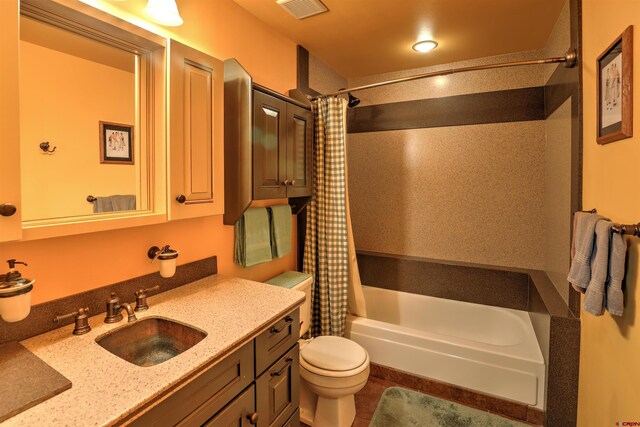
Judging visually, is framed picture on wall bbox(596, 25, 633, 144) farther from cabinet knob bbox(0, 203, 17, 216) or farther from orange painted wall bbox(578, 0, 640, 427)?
cabinet knob bbox(0, 203, 17, 216)

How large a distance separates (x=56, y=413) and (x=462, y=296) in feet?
9.09

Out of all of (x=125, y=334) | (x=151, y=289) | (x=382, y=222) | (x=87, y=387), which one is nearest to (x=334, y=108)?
(x=382, y=222)

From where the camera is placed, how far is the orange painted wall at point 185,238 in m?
1.17

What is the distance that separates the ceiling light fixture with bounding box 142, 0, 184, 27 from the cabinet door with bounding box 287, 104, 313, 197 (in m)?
0.78

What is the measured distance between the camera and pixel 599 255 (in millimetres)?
1192

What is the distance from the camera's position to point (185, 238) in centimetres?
168

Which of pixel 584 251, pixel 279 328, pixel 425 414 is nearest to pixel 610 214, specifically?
pixel 584 251

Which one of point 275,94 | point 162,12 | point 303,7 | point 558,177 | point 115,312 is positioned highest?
point 303,7

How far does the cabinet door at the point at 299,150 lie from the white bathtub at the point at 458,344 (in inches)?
43.9

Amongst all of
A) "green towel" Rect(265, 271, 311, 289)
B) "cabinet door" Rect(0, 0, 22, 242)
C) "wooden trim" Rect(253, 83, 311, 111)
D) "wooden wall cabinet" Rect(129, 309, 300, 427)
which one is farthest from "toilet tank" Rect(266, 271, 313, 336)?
"cabinet door" Rect(0, 0, 22, 242)

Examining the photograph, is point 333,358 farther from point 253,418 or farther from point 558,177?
point 558,177

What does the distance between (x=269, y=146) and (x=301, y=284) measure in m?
0.93

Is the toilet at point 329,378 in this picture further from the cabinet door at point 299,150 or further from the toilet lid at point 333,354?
the cabinet door at point 299,150

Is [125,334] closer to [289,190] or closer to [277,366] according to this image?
[277,366]
